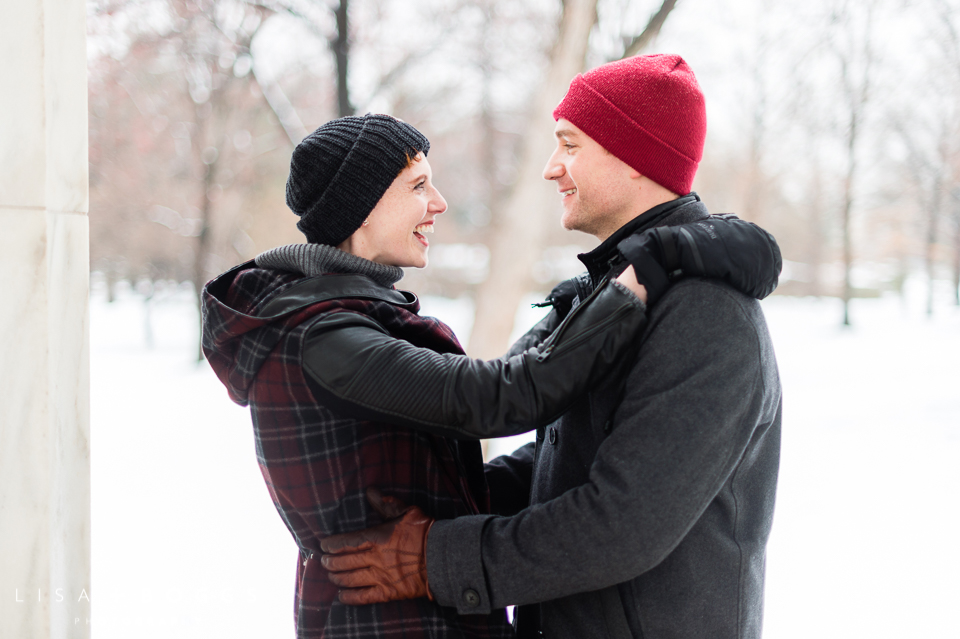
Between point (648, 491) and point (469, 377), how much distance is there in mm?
371

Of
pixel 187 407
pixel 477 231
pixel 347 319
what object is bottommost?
pixel 187 407

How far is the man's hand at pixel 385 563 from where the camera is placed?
51.8 inches

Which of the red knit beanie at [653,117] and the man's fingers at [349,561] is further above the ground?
the red knit beanie at [653,117]

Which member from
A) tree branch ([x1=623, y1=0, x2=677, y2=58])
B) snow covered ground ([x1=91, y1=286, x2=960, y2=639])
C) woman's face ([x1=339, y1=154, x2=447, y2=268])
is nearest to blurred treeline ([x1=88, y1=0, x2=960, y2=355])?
Result: tree branch ([x1=623, y1=0, x2=677, y2=58])

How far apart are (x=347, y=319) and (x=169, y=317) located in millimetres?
14704

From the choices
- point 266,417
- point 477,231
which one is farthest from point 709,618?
point 477,231

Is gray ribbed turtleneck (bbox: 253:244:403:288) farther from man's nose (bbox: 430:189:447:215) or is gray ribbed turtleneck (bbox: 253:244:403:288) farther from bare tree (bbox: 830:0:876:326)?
bare tree (bbox: 830:0:876:326)

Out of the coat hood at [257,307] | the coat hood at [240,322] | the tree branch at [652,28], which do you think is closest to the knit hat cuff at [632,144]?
the coat hood at [257,307]

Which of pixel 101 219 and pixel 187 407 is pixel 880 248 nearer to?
pixel 187 407

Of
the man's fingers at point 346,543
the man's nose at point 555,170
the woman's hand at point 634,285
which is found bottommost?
the man's fingers at point 346,543

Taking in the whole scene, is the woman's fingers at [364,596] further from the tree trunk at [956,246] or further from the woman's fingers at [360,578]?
the tree trunk at [956,246]

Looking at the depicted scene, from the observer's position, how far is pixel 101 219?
10.5 meters

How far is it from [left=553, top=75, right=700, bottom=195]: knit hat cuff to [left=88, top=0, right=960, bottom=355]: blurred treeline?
218 cm

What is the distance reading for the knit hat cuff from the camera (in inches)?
61.5
